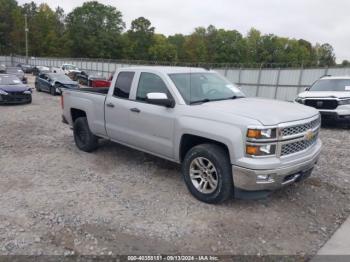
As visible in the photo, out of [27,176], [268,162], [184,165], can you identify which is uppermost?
[268,162]

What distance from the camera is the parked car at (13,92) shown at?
15032mm

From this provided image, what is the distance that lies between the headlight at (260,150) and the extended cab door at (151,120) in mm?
1311

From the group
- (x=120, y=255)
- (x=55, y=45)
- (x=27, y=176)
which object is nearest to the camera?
(x=120, y=255)

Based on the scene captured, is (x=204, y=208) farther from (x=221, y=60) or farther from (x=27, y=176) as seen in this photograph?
(x=221, y=60)

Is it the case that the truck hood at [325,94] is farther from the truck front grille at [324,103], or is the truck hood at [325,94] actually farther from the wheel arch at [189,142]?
the wheel arch at [189,142]

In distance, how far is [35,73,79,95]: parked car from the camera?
2017 centimetres

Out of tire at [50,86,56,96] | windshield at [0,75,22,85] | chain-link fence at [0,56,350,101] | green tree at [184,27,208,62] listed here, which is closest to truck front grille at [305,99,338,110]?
chain-link fence at [0,56,350,101]

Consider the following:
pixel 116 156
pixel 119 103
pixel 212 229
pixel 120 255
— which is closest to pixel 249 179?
pixel 212 229

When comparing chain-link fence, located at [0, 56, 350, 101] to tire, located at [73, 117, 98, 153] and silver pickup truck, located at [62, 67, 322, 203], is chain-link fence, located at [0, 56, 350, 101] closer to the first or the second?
tire, located at [73, 117, 98, 153]

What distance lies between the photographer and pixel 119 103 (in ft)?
19.6

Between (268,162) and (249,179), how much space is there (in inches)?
12.2

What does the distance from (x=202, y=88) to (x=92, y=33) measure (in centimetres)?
8432

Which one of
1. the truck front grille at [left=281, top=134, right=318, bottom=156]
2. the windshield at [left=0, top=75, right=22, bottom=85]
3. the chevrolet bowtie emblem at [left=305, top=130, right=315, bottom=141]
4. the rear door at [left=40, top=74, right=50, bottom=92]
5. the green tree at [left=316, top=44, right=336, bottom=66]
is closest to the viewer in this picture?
the truck front grille at [left=281, top=134, right=318, bottom=156]

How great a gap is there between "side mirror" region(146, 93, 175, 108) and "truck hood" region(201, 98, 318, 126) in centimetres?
49
